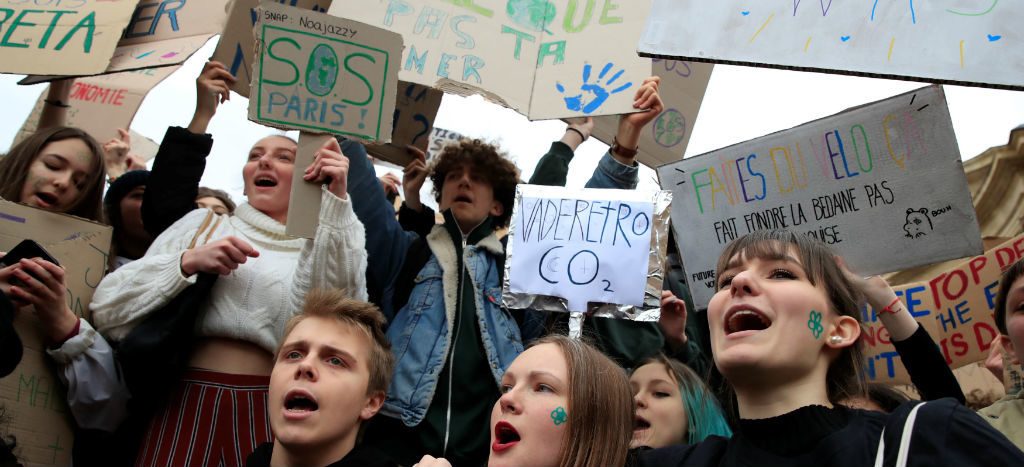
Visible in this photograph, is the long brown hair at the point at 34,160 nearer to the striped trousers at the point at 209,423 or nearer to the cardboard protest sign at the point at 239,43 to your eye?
the cardboard protest sign at the point at 239,43

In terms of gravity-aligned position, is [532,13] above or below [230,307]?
above

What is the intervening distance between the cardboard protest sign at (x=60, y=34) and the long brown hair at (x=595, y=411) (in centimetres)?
249

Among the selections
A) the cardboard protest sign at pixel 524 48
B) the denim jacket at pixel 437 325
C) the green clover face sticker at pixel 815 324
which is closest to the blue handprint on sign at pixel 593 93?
the cardboard protest sign at pixel 524 48

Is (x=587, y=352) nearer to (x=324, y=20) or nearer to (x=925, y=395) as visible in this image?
(x=925, y=395)

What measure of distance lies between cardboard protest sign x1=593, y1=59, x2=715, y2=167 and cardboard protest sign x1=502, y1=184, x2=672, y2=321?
4.49 feet

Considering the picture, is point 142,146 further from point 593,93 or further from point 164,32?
point 593,93

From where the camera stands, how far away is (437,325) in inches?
145

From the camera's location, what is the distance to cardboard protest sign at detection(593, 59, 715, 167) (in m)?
5.12

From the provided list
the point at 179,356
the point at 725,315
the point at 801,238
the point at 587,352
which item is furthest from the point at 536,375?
the point at 179,356

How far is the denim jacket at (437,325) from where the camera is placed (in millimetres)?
3514

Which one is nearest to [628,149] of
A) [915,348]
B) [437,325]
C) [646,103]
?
[646,103]

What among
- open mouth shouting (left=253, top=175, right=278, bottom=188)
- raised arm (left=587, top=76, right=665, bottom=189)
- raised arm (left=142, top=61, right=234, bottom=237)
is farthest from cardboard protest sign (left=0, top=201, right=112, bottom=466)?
raised arm (left=587, top=76, right=665, bottom=189)

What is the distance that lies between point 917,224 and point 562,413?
A: 61.2 inches

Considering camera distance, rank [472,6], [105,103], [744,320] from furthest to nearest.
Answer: [105,103] < [472,6] < [744,320]
